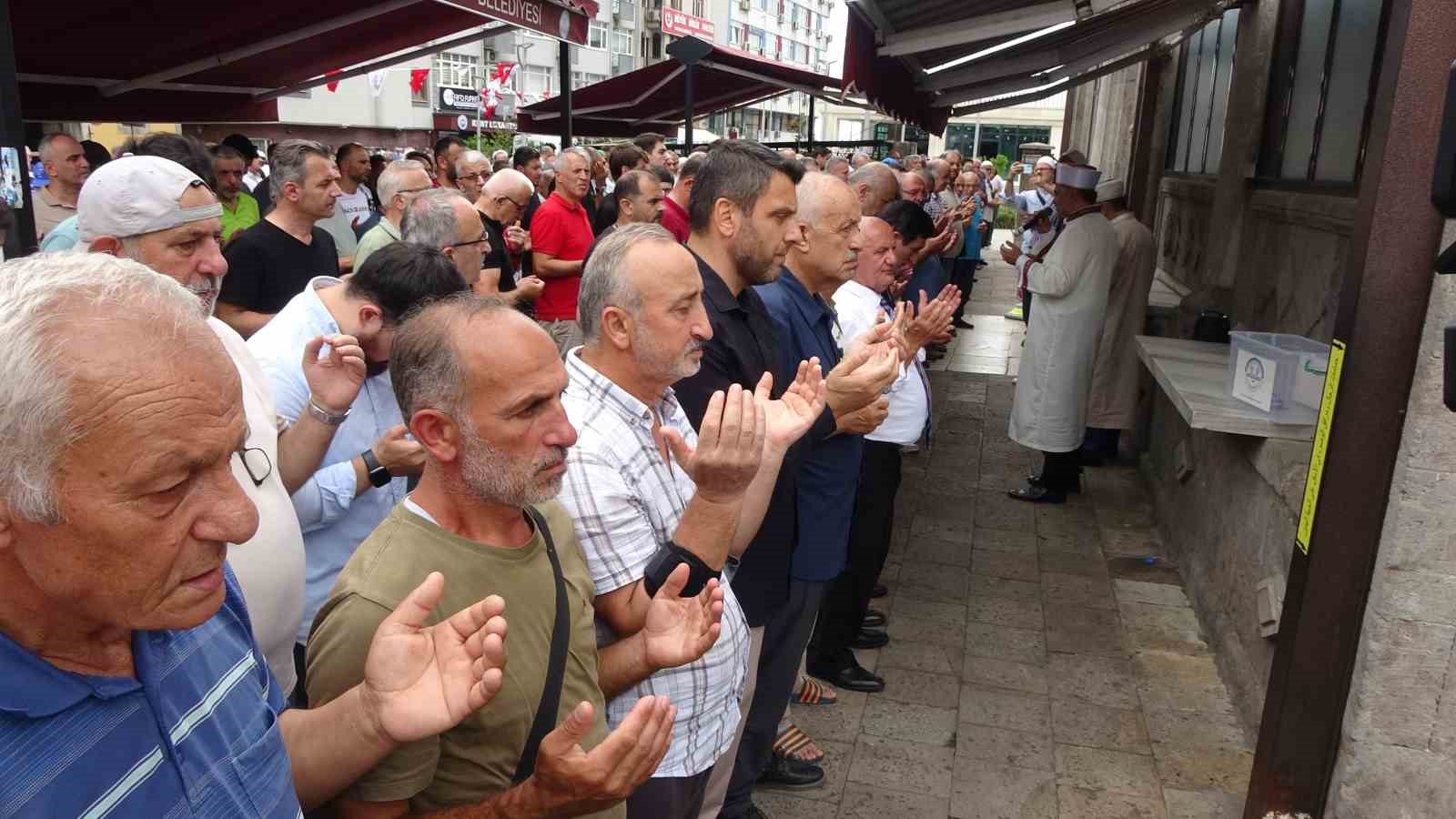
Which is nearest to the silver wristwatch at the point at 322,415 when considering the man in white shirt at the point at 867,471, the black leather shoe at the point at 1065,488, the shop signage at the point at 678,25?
the man in white shirt at the point at 867,471

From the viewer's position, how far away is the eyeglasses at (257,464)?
198 centimetres

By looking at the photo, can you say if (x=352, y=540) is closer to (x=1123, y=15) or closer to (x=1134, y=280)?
(x=1134, y=280)

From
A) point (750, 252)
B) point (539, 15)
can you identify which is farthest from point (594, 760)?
point (539, 15)

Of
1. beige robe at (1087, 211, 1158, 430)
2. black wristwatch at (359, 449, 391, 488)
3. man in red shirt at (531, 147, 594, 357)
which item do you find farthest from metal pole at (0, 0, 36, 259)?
beige robe at (1087, 211, 1158, 430)

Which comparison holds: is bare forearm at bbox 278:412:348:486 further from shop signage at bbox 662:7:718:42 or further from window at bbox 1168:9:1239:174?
shop signage at bbox 662:7:718:42

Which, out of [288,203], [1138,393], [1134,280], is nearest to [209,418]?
[288,203]

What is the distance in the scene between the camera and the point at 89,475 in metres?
1.00

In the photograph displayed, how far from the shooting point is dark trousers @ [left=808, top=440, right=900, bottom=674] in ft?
13.4

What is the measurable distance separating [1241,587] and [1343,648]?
57.5 inches

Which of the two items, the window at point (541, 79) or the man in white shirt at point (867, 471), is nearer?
the man in white shirt at point (867, 471)

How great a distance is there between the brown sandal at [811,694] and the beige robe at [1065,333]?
2869 millimetres

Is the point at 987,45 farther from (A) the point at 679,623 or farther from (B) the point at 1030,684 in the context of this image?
(A) the point at 679,623

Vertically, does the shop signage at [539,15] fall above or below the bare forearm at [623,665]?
above

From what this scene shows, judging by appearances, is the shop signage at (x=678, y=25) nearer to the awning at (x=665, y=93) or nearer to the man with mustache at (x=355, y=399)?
the awning at (x=665, y=93)
